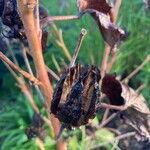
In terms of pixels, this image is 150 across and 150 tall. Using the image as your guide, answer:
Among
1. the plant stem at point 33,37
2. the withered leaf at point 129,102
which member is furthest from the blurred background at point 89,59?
the plant stem at point 33,37

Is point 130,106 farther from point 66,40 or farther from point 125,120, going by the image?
point 66,40

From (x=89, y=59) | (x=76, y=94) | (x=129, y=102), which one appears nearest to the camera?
(x=76, y=94)

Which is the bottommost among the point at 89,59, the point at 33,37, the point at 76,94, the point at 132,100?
the point at 89,59

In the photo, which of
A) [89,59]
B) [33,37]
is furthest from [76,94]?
[89,59]

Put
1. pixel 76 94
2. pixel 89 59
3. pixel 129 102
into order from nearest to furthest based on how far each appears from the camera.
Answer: pixel 76 94 → pixel 129 102 → pixel 89 59

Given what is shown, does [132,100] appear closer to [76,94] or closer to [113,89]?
[113,89]

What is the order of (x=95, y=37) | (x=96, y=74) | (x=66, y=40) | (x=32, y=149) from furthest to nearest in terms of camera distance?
(x=66, y=40)
(x=95, y=37)
(x=32, y=149)
(x=96, y=74)

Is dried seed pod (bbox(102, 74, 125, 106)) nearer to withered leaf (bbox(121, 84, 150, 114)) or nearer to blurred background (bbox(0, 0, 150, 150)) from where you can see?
withered leaf (bbox(121, 84, 150, 114))

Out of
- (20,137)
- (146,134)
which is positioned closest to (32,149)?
(20,137)
